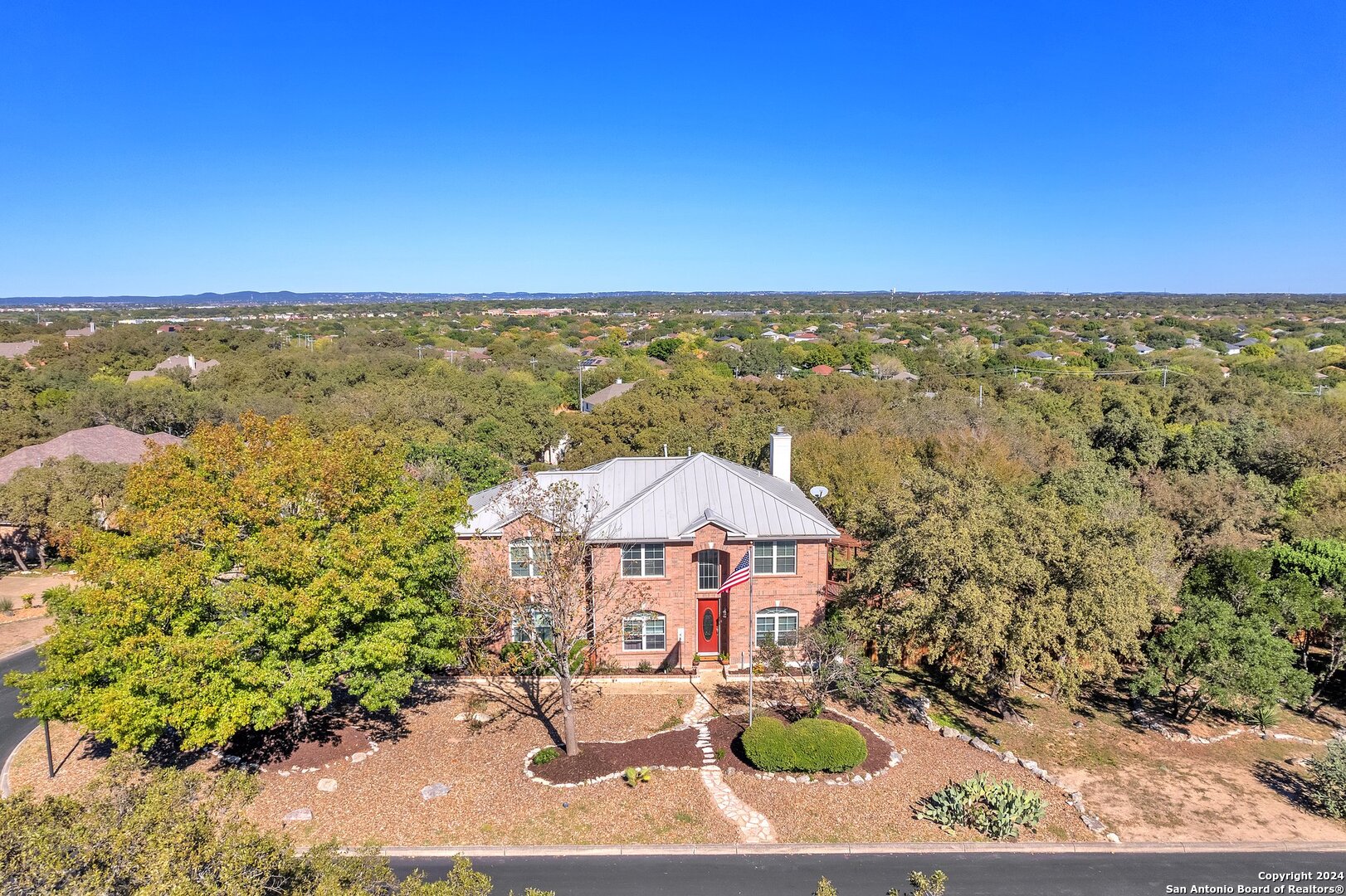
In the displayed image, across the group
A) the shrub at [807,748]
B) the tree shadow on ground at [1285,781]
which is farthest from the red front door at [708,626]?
the tree shadow on ground at [1285,781]

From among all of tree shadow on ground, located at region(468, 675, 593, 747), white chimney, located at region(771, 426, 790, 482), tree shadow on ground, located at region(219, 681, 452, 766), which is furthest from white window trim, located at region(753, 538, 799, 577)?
tree shadow on ground, located at region(219, 681, 452, 766)

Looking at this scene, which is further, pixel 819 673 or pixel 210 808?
pixel 819 673

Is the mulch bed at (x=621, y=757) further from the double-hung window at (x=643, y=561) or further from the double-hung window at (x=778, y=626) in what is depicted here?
the double-hung window at (x=643, y=561)

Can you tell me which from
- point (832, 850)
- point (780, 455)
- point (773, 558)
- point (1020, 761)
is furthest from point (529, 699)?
point (1020, 761)

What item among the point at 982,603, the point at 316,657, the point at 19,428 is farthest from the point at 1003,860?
the point at 19,428

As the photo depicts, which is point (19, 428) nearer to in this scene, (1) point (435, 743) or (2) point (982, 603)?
(1) point (435, 743)

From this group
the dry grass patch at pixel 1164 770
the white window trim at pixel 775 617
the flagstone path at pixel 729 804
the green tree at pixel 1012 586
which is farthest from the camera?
the white window trim at pixel 775 617
